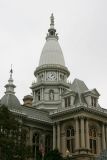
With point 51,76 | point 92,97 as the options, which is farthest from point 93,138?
point 51,76

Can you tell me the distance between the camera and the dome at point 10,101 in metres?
81.7

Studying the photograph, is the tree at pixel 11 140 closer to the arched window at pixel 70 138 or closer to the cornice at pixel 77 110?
the cornice at pixel 77 110

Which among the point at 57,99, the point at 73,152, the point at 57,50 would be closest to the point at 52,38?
the point at 57,50

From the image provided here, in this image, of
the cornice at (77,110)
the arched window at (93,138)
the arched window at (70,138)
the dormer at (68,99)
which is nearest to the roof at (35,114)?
the cornice at (77,110)

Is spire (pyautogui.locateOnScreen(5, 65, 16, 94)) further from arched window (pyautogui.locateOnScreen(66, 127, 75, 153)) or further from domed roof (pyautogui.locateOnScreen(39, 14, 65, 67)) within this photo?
domed roof (pyautogui.locateOnScreen(39, 14, 65, 67))

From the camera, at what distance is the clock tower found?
102 meters

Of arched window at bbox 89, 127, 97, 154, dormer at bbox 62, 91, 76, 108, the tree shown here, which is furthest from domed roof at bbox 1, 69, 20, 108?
the tree

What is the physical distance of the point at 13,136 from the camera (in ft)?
165

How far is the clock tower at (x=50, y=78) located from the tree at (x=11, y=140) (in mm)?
48647

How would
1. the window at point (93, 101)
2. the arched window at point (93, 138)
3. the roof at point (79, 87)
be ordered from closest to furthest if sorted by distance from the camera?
the arched window at point (93, 138)
the window at point (93, 101)
the roof at point (79, 87)

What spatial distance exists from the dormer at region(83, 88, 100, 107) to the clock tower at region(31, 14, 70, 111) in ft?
58.1

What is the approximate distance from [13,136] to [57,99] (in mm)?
53000

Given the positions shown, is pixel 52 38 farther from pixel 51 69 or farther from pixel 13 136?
pixel 13 136

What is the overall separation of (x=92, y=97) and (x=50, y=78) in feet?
79.5
